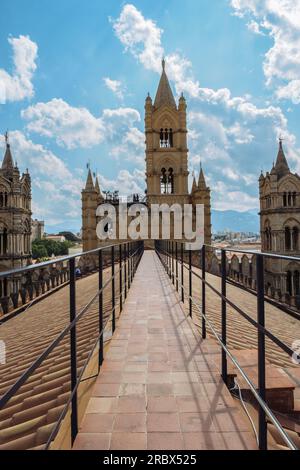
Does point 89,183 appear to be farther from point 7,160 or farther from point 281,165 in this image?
point 281,165

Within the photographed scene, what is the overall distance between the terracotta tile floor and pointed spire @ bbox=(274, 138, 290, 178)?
39089 millimetres

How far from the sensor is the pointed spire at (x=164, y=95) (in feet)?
133

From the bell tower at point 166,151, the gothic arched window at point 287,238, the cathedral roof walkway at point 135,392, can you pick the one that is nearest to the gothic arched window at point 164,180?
the bell tower at point 166,151

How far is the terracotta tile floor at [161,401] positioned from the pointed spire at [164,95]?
40.0 m

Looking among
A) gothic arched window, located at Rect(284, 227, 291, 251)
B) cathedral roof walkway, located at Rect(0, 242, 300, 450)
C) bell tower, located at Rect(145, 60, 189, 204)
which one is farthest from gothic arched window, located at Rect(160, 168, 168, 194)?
cathedral roof walkway, located at Rect(0, 242, 300, 450)

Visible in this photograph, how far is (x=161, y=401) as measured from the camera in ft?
9.80

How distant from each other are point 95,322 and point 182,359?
2247 mm

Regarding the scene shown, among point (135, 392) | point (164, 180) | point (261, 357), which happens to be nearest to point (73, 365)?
point (135, 392)

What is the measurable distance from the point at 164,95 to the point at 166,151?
312 inches

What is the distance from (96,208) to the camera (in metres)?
41.9

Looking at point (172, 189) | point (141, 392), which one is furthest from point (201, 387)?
point (172, 189)

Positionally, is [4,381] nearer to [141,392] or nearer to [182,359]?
[141,392]

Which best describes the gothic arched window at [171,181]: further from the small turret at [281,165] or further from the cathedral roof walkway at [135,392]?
the cathedral roof walkway at [135,392]

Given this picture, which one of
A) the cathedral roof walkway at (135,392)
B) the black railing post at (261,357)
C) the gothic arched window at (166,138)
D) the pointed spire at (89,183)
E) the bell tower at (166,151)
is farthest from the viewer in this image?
the pointed spire at (89,183)
